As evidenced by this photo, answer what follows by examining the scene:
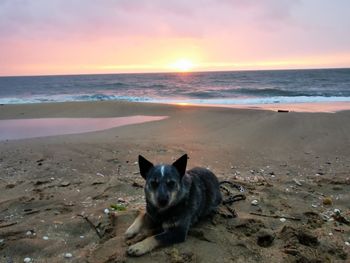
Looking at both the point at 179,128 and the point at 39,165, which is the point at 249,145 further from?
the point at 39,165

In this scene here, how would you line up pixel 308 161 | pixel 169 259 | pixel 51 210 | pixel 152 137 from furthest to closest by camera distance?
pixel 152 137
pixel 308 161
pixel 51 210
pixel 169 259

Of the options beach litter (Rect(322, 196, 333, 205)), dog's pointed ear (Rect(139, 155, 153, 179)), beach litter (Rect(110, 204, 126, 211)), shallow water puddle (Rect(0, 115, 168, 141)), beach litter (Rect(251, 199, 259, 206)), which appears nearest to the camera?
dog's pointed ear (Rect(139, 155, 153, 179))

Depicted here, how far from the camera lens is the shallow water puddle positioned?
1405cm

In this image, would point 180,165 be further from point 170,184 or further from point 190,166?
point 190,166

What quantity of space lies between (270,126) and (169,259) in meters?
10.5

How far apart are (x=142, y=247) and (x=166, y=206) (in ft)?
1.76

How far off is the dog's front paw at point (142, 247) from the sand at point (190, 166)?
70 millimetres

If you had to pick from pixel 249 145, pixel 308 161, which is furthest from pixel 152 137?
pixel 308 161

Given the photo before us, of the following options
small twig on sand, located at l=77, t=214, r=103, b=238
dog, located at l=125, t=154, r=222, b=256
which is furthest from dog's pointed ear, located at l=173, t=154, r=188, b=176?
small twig on sand, located at l=77, t=214, r=103, b=238

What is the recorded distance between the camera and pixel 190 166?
8.79 metres

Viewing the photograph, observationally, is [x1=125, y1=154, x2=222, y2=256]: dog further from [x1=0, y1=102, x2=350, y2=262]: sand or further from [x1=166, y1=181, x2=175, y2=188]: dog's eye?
[x1=0, y1=102, x2=350, y2=262]: sand

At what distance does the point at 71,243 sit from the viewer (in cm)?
474

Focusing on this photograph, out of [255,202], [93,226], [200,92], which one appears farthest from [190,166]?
[200,92]

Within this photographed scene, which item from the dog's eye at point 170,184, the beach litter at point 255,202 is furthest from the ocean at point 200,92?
the dog's eye at point 170,184
